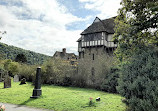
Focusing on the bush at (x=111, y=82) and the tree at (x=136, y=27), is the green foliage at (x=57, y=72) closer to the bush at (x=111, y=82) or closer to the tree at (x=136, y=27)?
the bush at (x=111, y=82)

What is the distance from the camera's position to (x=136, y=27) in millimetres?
6609

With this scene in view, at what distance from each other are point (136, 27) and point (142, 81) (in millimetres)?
2866

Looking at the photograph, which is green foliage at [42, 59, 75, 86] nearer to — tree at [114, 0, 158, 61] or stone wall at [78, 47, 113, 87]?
stone wall at [78, 47, 113, 87]

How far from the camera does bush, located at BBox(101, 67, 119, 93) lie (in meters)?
15.4

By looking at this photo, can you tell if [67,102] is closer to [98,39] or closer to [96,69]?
[96,69]

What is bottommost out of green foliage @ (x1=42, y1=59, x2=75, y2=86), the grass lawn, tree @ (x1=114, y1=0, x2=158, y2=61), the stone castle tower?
the grass lawn

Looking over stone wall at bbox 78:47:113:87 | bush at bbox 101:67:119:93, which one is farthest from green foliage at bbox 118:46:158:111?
stone wall at bbox 78:47:113:87

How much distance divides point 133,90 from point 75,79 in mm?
15441

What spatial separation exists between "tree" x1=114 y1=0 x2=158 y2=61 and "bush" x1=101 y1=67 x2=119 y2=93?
857cm

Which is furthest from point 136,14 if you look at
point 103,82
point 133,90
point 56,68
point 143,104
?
point 56,68

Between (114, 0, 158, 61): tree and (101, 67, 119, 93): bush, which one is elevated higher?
(114, 0, 158, 61): tree

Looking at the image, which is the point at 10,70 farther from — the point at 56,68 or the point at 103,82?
the point at 103,82

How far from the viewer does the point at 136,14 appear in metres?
7.36

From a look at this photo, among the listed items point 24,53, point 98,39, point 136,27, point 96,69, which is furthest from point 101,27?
point 24,53
